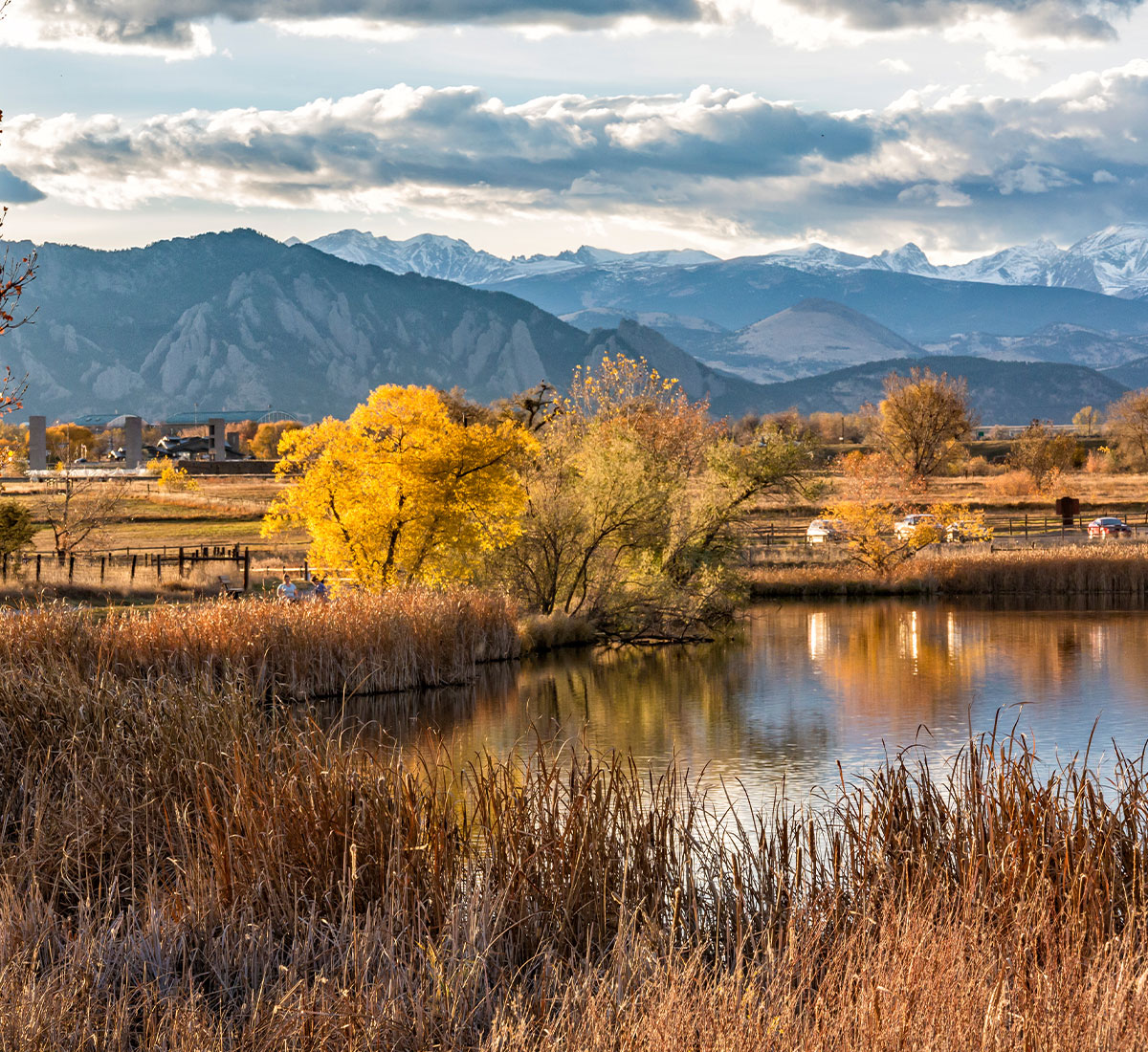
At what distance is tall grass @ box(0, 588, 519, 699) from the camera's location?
57.8 feet

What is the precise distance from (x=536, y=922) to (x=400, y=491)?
80.7 feet

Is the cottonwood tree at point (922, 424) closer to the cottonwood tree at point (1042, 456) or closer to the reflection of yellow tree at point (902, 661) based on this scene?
the cottonwood tree at point (1042, 456)

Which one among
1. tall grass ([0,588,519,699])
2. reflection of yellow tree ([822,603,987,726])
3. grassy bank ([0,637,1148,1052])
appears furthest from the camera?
reflection of yellow tree ([822,603,987,726])

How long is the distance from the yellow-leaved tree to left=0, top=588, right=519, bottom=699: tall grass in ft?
7.12

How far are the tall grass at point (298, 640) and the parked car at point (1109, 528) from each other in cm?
3216

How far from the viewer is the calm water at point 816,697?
2097cm

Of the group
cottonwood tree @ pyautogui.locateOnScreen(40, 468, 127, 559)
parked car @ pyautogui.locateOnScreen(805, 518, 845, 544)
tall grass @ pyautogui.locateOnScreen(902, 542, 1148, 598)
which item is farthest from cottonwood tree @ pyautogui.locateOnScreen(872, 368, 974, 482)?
cottonwood tree @ pyautogui.locateOnScreen(40, 468, 127, 559)

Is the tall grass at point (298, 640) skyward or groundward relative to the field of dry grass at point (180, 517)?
groundward

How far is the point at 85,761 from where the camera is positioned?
1201 cm

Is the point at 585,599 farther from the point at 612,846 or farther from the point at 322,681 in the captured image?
the point at 612,846

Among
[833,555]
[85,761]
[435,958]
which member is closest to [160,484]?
[833,555]

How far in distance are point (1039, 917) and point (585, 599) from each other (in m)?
29.6

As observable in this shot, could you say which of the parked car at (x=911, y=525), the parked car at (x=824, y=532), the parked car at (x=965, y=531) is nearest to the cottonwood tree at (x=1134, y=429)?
the parked car at (x=965, y=531)

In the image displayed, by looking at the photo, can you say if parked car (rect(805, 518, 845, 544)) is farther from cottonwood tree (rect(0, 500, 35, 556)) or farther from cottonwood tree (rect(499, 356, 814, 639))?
cottonwood tree (rect(0, 500, 35, 556))
